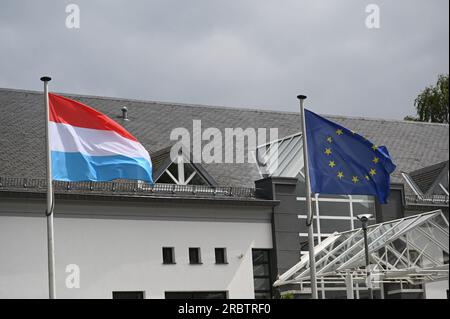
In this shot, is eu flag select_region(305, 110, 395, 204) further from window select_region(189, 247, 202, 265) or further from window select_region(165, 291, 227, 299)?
window select_region(165, 291, 227, 299)

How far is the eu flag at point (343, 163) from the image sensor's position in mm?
24109

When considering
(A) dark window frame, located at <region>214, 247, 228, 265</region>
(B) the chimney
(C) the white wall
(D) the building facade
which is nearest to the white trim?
(D) the building facade

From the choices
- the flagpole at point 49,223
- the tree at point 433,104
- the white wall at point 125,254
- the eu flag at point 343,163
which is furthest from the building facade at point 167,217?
the tree at point 433,104

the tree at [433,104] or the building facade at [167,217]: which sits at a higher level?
the tree at [433,104]

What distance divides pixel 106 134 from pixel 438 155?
2375cm

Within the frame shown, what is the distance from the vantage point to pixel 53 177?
20.7 meters

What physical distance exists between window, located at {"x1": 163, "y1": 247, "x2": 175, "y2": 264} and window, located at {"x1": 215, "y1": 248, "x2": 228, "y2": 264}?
5.43 feet

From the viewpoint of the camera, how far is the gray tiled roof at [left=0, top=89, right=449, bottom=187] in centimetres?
3170

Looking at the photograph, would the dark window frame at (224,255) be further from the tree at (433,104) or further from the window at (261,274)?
the tree at (433,104)

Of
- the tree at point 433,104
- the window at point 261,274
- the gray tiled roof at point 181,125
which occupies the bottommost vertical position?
the window at point 261,274

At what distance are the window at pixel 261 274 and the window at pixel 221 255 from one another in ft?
Result: 3.77

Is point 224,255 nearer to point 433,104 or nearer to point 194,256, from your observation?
point 194,256

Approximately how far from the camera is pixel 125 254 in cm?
3008
